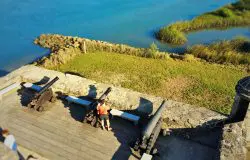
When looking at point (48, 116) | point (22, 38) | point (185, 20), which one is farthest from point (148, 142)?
point (185, 20)

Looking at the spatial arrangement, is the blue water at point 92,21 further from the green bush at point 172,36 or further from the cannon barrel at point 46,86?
the cannon barrel at point 46,86

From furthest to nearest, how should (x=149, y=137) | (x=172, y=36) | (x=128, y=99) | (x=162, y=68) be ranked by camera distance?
1. (x=172, y=36)
2. (x=162, y=68)
3. (x=128, y=99)
4. (x=149, y=137)

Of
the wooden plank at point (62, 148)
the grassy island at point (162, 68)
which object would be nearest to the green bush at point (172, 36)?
the grassy island at point (162, 68)

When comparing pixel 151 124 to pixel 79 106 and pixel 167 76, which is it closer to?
pixel 79 106

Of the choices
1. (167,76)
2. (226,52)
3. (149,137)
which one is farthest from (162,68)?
(149,137)

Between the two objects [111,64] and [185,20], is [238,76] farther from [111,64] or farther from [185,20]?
[185,20]
